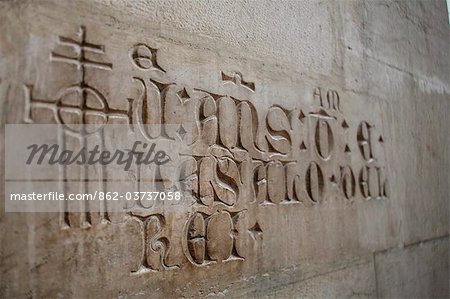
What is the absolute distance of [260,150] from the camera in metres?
1.98

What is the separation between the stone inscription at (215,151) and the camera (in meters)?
1.45

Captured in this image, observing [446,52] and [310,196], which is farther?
[446,52]

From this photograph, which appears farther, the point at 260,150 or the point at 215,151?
the point at 260,150

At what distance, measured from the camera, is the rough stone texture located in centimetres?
134

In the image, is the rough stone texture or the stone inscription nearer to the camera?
the rough stone texture

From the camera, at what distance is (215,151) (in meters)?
1.79

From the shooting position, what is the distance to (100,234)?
4.66ft

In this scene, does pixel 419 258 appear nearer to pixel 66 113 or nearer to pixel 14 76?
pixel 66 113

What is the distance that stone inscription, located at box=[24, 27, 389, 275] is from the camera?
1445mm

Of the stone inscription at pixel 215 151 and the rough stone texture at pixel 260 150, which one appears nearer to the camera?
the rough stone texture at pixel 260 150

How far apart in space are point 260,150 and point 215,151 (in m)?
0.28

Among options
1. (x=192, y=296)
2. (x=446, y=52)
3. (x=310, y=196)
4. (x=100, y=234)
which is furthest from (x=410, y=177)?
(x=100, y=234)

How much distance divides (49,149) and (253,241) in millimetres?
967

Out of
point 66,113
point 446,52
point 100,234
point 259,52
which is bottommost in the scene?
point 100,234
